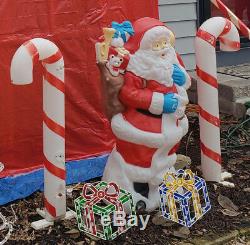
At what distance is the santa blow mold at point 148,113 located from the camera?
368cm

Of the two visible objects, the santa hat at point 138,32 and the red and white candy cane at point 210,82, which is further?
the red and white candy cane at point 210,82

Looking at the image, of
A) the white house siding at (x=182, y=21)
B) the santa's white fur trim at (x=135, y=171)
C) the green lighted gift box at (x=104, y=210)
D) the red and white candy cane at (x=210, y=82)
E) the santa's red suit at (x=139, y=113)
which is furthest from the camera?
the white house siding at (x=182, y=21)

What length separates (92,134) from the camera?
15.3 feet

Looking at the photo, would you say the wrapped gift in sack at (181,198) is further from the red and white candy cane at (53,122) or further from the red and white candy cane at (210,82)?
the red and white candy cane at (53,122)

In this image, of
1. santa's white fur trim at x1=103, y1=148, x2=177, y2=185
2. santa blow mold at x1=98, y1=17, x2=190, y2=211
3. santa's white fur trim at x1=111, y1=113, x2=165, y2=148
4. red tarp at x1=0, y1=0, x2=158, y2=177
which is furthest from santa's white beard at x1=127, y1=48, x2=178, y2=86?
red tarp at x1=0, y1=0, x2=158, y2=177

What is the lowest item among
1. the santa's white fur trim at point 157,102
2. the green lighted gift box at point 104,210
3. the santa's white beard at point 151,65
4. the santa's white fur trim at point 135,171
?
the green lighted gift box at point 104,210

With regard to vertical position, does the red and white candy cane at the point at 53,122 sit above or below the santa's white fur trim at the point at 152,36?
below

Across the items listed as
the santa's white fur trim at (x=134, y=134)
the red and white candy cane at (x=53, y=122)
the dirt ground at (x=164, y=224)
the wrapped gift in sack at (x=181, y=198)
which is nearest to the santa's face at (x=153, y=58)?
the santa's white fur trim at (x=134, y=134)

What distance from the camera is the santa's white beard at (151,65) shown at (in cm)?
368

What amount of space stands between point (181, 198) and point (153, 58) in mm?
944

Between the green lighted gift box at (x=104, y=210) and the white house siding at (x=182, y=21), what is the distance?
143 inches

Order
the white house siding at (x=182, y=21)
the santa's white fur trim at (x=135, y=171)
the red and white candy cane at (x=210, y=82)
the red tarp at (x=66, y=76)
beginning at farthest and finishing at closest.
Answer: the white house siding at (x=182, y=21), the red and white candy cane at (x=210, y=82), the red tarp at (x=66, y=76), the santa's white fur trim at (x=135, y=171)

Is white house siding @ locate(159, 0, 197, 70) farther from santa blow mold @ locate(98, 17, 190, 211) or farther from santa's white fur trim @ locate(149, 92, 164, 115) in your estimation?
santa's white fur trim @ locate(149, 92, 164, 115)

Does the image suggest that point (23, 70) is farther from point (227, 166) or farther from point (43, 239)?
point (227, 166)
